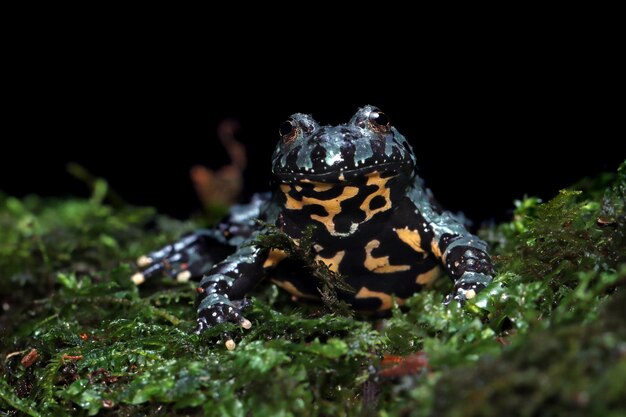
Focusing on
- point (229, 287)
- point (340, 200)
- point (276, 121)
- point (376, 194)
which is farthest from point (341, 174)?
point (276, 121)

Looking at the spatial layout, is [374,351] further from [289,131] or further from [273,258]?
[289,131]

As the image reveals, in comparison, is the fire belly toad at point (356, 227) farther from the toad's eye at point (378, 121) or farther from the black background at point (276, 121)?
the black background at point (276, 121)

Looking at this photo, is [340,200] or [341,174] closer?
[341,174]

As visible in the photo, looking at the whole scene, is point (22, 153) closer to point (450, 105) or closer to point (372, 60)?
point (372, 60)

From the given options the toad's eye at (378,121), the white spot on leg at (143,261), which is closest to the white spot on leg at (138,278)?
the white spot on leg at (143,261)

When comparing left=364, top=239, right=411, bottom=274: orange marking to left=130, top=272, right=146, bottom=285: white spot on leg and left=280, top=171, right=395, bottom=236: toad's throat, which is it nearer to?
left=280, top=171, right=395, bottom=236: toad's throat
